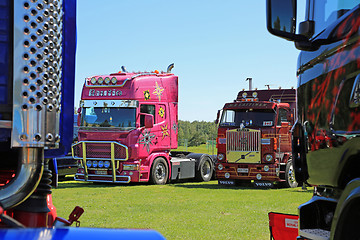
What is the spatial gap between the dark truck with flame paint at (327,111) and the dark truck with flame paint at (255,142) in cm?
1311

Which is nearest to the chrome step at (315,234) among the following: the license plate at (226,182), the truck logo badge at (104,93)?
the license plate at (226,182)

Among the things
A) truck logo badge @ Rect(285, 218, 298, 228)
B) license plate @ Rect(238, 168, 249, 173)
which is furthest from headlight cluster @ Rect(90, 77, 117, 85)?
truck logo badge @ Rect(285, 218, 298, 228)

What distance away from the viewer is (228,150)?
57.4 feet

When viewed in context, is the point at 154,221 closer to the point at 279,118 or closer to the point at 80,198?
the point at 80,198

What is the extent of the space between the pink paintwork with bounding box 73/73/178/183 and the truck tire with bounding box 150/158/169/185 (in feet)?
0.64

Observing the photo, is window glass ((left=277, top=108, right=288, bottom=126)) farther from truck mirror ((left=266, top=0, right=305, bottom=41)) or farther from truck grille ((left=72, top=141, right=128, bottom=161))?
truck mirror ((left=266, top=0, right=305, bottom=41))

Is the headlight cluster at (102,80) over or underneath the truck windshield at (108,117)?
over

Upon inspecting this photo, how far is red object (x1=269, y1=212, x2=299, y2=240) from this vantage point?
14.9 feet

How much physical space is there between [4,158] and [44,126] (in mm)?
624

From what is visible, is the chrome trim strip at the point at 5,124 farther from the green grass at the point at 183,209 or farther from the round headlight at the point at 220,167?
the round headlight at the point at 220,167

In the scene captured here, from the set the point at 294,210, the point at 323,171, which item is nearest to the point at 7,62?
the point at 323,171

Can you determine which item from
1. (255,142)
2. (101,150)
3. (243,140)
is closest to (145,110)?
(101,150)

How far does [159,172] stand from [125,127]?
88.3 inches

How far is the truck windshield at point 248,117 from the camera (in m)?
17.0
